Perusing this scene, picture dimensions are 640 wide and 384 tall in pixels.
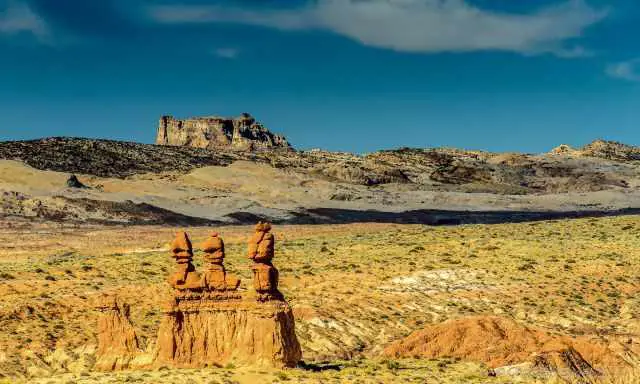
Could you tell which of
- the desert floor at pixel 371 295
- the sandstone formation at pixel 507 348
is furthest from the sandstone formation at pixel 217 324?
the sandstone formation at pixel 507 348

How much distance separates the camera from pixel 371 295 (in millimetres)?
42375

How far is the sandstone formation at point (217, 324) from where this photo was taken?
25531 mm

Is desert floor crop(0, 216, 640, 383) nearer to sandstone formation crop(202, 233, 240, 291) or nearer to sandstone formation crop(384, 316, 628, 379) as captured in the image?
sandstone formation crop(384, 316, 628, 379)

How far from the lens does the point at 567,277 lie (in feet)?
152

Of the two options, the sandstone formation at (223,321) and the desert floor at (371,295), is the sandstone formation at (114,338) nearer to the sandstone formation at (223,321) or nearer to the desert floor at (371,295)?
the desert floor at (371,295)

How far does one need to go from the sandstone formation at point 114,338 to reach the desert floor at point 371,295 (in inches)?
28.0

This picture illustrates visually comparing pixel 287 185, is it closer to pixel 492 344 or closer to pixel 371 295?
pixel 371 295

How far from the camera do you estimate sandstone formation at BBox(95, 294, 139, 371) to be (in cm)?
2691

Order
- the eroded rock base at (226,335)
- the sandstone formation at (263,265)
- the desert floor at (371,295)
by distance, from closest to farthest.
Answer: the eroded rock base at (226,335) → the sandstone formation at (263,265) → the desert floor at (371,295)

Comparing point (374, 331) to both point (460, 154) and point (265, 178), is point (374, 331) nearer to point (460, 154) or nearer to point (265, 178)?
point (265, 178)

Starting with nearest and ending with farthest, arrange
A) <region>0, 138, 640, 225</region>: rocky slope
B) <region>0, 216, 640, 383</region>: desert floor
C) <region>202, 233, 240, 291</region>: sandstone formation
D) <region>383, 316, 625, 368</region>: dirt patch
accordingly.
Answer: <region>202, 233, 240, 291</region>: sandstone formation, <region>383, 316, 625, 368</region>: dirt patch, <region>0, 216, 640, 383</region>: desert floor, <region>0, 138, 640, 225</region>: rocky slope

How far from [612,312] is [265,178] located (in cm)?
8417

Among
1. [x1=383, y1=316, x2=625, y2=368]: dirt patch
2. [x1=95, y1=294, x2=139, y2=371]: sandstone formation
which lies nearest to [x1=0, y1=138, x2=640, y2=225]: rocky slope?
[x1=383, y1=316, x2=625, y2=368]: dirt patch

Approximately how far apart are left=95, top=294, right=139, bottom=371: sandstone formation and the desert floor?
0.71m
